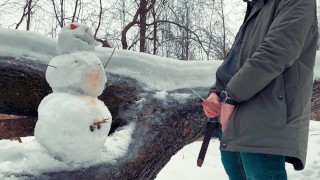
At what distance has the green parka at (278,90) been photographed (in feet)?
4.48

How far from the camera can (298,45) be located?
1386 mm

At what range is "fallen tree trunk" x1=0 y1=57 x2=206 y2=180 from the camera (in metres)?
2.08

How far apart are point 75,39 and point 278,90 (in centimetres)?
97

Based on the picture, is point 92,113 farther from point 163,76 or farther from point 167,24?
point 167,24

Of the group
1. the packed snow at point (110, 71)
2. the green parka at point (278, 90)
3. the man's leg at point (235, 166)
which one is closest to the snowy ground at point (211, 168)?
the packed snow at point (110, 71)

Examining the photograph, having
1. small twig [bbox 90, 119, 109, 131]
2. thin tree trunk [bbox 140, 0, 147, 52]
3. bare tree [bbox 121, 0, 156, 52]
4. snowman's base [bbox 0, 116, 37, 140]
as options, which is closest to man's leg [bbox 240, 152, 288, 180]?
small twig [bbox 90, 119, 109, 131]

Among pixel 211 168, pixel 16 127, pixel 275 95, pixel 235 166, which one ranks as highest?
pixel 275 95

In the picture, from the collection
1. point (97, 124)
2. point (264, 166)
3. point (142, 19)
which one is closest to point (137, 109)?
point (97, 124)

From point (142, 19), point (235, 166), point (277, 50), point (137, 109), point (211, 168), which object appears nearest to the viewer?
point (277, 50)

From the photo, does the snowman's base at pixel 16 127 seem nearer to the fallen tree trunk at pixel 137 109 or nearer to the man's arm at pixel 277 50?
the fallen tree trunk at pixel 137 109

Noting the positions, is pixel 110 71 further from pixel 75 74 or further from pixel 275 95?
pixel 275 95

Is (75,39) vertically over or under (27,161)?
over

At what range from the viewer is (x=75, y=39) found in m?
1.78

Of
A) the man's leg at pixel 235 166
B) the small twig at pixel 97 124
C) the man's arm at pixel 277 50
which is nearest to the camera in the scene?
the man's arm at pixel 277 50
